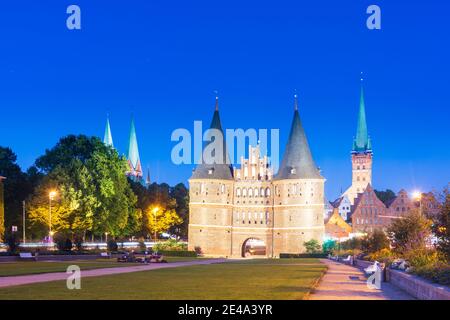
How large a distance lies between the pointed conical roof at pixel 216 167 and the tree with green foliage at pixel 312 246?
20.3 meters

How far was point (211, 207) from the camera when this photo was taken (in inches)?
4838

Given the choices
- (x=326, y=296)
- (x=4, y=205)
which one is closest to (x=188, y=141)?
(x=4, y=205)

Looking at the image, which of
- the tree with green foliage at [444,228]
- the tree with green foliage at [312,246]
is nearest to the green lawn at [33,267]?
the tree with green foliage at [444,228]

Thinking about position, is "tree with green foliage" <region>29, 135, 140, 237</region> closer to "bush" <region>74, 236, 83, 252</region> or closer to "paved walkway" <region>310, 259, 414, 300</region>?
"bush" <region>74, 236, 83, 252</region>

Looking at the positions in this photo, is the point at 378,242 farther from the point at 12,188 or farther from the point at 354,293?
the point at 12,188

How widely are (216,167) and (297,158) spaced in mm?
14153

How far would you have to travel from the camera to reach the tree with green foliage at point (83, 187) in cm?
6912

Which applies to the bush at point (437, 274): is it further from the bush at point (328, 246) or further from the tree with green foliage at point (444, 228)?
the bush at point (328, 246)

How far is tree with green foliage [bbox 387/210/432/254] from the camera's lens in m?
44.1

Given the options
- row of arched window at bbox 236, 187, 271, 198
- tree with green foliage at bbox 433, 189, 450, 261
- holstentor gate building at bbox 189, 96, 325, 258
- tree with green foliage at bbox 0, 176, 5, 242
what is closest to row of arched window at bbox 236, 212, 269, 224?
holstentor gate building at bbox 189, 96, 325, 258

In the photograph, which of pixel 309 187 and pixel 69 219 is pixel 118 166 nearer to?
pixel 69 219
